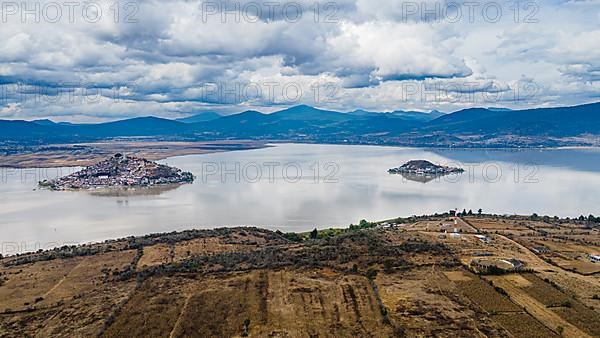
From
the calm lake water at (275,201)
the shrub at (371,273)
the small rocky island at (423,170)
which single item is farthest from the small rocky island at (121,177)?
the shrub at (371,273)

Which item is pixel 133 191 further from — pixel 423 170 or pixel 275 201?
pixel 423 170

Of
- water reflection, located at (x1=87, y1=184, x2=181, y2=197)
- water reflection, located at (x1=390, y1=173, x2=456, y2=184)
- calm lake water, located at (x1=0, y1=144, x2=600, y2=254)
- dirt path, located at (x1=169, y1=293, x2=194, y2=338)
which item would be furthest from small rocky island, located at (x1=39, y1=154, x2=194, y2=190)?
dirt path, located at (x1=169, y1=293, x2=194, y2=338)

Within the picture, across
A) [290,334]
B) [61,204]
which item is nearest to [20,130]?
[61,204]

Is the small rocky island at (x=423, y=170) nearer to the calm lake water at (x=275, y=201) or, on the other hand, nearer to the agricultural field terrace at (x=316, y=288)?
the calm lake water at (x=275, y=201)

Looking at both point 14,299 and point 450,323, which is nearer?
point 450,323

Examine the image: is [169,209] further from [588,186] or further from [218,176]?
[588,186]

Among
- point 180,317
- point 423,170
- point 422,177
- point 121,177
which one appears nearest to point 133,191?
point 121,177
